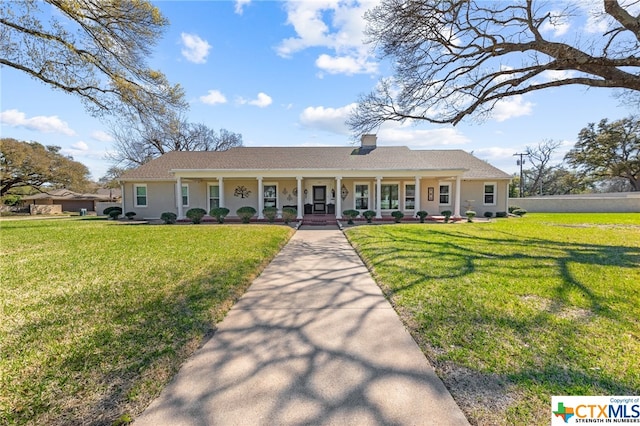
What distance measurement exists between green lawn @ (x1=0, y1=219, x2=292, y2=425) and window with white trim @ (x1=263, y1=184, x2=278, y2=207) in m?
11.8

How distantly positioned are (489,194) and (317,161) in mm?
12183

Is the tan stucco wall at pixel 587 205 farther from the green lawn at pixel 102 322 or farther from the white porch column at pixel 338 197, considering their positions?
the green lawn at pixel 102 322

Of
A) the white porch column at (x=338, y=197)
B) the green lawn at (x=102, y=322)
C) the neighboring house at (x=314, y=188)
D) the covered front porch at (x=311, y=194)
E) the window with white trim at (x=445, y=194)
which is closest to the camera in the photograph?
the green lawn at (x=102, y=322)

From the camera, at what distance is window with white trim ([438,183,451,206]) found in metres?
20.1

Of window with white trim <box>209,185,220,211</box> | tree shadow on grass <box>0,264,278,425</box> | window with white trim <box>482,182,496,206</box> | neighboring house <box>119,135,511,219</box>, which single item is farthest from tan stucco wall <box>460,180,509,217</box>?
tree shadow on grass <box>0,264,278,425</box>

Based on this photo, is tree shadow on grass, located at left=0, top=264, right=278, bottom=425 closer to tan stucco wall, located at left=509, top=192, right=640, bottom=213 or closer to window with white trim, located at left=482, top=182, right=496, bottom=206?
window with white trim, located at left=482, top=182, right=496, bottom=206

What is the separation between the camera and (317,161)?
1952cm

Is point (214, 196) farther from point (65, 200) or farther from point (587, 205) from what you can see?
point (65, 200)

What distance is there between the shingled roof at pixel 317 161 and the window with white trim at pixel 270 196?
5.44ft

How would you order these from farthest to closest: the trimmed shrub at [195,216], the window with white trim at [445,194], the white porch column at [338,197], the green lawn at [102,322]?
the window with white trim at [445,194]
the white porch column at [338,197]
the trimmed shrub at [195,216]
the green lawn at [102,322]

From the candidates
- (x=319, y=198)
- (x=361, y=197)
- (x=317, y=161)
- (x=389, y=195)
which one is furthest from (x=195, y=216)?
(x=389, y=195)

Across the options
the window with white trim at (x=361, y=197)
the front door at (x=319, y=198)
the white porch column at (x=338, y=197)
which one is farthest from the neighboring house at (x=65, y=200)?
the white porch column at (x=338, y=197)

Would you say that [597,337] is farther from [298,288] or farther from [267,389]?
[298,288]

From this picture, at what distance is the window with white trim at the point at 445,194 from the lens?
793 inches
